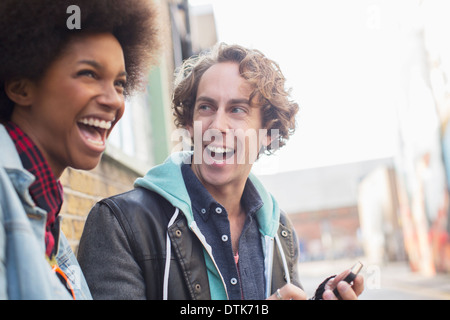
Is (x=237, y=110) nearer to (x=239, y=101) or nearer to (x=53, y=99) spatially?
(x=239, y=101)

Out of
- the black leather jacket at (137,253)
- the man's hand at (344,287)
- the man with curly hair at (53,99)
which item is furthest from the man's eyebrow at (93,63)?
the man's hand at (344,287)

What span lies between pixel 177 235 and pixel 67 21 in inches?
27.2

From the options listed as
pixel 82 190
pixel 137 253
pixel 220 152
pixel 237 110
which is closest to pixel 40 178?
pixel 137 253

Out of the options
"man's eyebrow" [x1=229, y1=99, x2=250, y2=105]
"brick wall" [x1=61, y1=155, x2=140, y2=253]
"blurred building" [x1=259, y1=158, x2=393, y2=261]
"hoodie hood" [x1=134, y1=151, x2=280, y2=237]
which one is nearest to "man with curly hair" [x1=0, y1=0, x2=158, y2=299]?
"hoodie hood" [x1=134, y1=151, x2=280, y2=237]

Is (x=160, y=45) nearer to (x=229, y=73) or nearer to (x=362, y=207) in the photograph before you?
(x=229, y=73)

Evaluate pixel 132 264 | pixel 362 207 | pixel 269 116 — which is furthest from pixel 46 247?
pixel 362 207

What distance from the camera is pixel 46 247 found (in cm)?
111

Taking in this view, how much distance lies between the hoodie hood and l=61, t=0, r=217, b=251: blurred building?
0.28m

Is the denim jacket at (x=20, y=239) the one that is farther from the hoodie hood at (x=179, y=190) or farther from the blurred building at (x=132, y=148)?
the blurred building at (x=132, y=148)

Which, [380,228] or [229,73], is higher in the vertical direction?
[229,73]

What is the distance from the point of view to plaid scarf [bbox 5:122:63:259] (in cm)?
106

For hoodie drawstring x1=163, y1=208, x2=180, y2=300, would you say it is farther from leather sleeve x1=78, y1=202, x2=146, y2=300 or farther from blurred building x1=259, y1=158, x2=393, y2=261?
blurred building x1=259, y1=158, x2=393, y2=261
